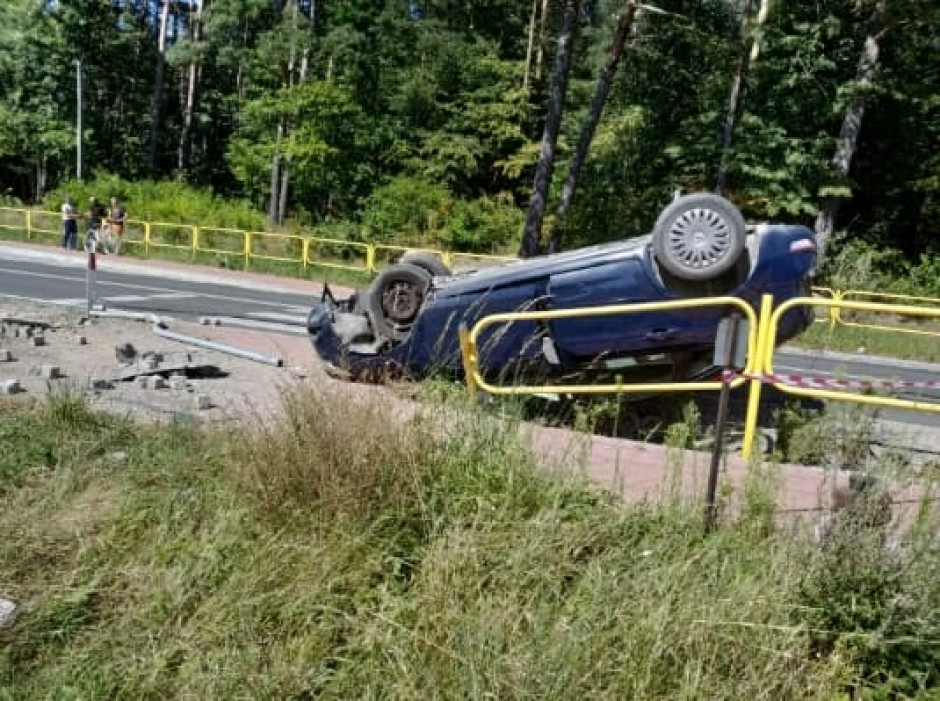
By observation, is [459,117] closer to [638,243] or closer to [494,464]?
[638,243]

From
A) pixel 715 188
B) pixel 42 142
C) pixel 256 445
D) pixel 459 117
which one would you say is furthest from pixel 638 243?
pixel 42 142

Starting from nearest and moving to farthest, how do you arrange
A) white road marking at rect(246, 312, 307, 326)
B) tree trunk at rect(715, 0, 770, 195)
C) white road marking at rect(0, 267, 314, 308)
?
white road marking at rect(246, 312, 307, 326)
white road marking at rect(0, 267, 314, 308)
tree trunk at rect(715, 0, 770, 195)

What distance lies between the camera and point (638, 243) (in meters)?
6.21

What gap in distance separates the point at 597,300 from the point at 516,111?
94.7ft

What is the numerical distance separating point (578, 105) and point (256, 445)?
32638 mm

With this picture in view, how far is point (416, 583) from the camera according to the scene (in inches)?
140

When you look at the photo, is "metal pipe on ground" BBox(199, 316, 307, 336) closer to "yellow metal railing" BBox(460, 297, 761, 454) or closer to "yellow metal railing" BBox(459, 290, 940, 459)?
"yellow metal railing" BBox(460, 297, 761, 454)

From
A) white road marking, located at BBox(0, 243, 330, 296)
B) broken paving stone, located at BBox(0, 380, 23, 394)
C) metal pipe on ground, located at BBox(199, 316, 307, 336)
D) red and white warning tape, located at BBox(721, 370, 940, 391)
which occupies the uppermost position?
red and white warning tape, located at BBox(721, 370, 940, 391)

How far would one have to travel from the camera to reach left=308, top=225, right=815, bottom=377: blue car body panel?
5941 mm

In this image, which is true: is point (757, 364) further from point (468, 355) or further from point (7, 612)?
point (7, 612)

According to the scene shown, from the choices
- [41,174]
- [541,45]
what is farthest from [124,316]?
[41,174]

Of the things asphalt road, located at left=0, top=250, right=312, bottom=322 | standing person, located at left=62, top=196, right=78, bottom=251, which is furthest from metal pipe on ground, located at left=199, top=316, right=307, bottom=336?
standing person, located at left=62, top=196, right=78, bottom=251

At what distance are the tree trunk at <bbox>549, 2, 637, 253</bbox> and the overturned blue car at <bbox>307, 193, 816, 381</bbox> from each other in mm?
15843

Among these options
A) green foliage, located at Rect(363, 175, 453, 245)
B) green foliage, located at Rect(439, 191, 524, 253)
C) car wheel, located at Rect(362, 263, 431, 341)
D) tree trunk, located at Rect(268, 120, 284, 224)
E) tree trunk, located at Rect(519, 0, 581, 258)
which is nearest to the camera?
car wheel, located at Rect(362, 263, 431, 341)
